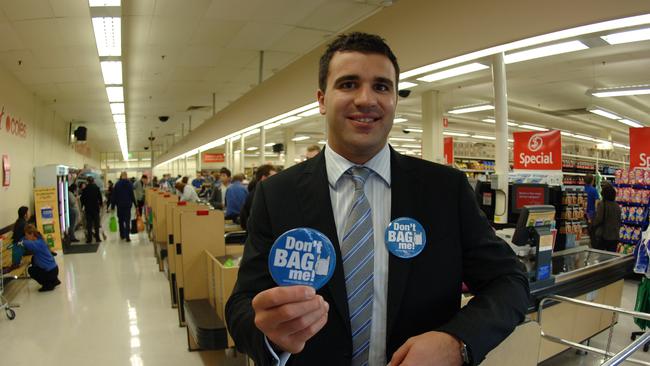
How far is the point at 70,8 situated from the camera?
4871mm

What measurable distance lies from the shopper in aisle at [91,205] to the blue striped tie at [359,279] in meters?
10.7

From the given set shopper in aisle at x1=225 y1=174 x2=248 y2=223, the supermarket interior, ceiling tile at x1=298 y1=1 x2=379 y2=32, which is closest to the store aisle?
the supermarket interior

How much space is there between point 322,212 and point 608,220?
7573mm

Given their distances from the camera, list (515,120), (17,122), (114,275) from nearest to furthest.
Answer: (114,275)
(17,122)
(515,120)

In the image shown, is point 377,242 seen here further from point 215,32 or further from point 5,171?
point 5,171

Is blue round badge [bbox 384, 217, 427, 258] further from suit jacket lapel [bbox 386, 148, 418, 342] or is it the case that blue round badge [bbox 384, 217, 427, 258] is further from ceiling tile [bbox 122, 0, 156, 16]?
ceiling tile [bbox 122, 0, 156, 16]

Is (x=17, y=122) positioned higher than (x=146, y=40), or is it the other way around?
(x=146, y=40)

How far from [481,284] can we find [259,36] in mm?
6059

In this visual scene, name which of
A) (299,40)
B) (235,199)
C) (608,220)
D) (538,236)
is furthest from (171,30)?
→ (608,220)

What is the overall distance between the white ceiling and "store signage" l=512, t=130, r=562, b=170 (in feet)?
10.5

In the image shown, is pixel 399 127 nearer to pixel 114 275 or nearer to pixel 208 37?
pixel 208 37

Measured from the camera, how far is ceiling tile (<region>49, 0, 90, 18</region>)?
15.5ft

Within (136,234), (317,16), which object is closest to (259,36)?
(317,16)

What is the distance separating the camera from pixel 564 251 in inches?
150
